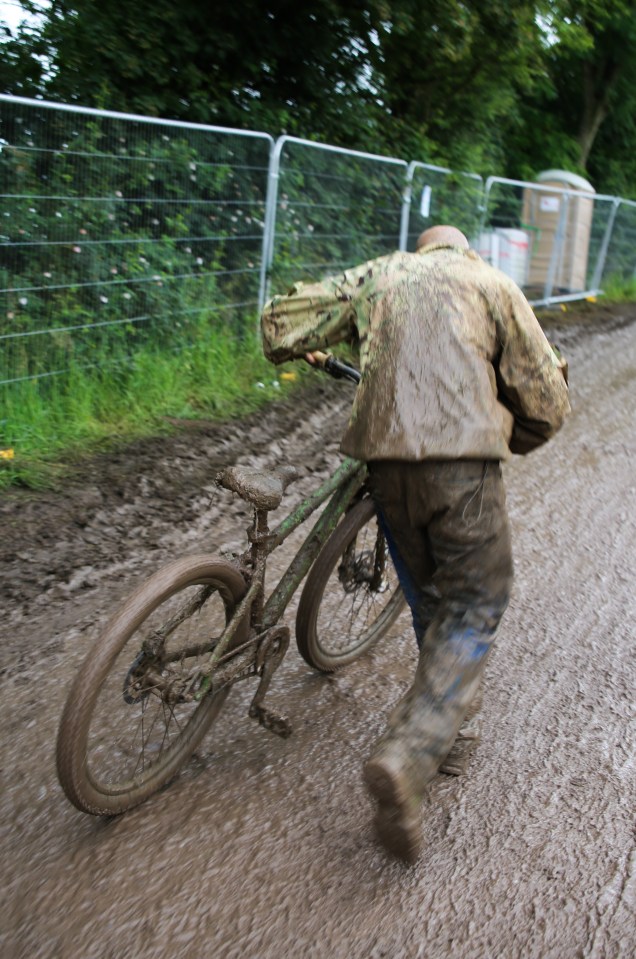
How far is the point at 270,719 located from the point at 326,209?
20.1 feet

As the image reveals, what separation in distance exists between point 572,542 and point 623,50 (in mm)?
15429

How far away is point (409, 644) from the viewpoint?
12.8ft

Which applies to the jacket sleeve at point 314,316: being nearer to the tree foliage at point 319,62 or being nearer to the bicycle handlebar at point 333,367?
the bicycle handlebar at point 333,367

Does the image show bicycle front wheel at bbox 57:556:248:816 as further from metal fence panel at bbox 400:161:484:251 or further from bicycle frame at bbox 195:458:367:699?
metal fence panel at bbox 400:161:484:251

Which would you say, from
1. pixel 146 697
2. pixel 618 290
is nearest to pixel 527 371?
pixel 146 697

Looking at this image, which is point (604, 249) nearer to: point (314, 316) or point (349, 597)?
point (349, 597)

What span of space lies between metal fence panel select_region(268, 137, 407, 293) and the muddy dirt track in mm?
3654

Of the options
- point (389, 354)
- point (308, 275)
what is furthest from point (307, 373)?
point (389, 354)

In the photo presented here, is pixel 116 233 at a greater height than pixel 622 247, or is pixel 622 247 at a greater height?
pixel 622 247

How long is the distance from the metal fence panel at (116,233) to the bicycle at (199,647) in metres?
2.95

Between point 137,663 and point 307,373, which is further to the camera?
point 307,373

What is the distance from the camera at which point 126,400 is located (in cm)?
622

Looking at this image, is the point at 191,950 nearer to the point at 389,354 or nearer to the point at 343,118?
the point at 389,354

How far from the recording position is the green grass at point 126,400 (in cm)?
534
